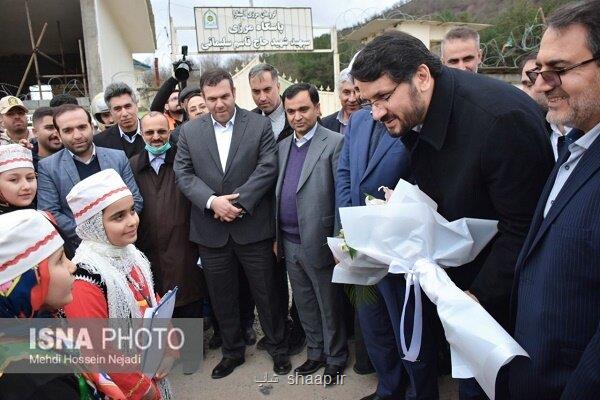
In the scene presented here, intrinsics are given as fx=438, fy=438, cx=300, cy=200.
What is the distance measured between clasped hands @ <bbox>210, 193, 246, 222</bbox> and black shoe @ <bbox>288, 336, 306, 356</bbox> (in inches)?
47.0

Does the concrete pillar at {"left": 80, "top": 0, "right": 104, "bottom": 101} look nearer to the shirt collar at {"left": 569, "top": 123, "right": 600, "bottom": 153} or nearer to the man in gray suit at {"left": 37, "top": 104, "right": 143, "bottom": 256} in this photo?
the man in gray suit at {"left": 37, "top": 104, "right": 143, "bottom": 256}

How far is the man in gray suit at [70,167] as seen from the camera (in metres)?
3.02

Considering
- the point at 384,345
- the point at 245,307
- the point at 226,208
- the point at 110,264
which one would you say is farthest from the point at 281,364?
the point at 110,264

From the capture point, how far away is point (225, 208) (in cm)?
304

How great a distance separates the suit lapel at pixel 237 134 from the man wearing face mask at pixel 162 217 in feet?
1.59

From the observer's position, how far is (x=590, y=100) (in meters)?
1.33

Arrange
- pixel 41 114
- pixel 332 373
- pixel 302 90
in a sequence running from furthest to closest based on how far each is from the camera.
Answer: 1. pixel 41 114
2. pixel 302 90
3. pixel 332 373

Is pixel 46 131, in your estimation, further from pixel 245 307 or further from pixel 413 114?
pixel 413 114

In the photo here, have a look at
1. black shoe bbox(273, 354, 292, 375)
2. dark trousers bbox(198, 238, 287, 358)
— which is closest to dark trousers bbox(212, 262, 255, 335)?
dark trousers bbox(198, 238, 287, 358)

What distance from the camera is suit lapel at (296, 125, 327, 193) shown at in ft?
9.89

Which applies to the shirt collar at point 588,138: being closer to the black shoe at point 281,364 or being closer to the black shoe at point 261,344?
the black shoe at point 281,364

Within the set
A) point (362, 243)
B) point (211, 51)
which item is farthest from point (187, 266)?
point (211, 51)

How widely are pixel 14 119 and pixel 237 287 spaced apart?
2819 mm

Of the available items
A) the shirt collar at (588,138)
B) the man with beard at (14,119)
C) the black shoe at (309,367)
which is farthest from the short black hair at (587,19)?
the man with beard at (14,119)
